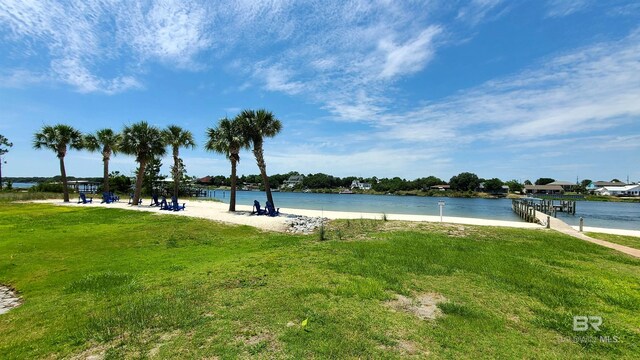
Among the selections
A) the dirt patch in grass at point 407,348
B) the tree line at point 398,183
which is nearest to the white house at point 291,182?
the tree line at point 398,183

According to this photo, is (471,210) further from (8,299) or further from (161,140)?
(8,299)

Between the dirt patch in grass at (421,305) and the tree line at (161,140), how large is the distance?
70.0 ft

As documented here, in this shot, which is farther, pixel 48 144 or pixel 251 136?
pixel 48 144

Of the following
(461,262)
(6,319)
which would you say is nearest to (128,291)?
(6,319)

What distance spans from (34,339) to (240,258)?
5.57 metres

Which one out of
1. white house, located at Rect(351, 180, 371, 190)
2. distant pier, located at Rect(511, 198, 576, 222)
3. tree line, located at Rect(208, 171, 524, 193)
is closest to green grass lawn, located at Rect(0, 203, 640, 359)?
distant pier, located at Rect(511, 198, 576, 222)

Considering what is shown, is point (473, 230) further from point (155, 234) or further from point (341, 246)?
point (155, 234)

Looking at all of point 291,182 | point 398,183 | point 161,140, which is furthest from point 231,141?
point 291,182

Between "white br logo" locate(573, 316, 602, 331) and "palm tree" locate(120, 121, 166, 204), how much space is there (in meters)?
36.5

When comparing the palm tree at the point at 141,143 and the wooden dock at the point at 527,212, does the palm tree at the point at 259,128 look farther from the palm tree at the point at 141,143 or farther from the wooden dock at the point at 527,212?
the wooden dock at the point at 527,212

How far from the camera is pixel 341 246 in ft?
38.3

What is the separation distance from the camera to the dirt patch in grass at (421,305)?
5.39m

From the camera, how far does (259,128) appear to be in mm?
27359

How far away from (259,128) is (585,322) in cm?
2519
